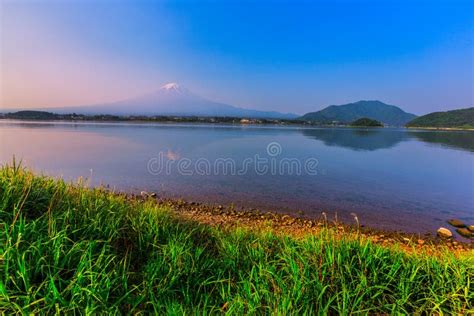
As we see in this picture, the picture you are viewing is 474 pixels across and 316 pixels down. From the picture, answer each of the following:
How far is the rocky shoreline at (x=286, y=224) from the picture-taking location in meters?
8.41

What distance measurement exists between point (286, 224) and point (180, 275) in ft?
22.3

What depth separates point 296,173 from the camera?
21.7 m

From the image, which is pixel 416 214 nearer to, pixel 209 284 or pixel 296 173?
pixel 296 173

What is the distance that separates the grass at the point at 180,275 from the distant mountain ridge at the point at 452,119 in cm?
21016

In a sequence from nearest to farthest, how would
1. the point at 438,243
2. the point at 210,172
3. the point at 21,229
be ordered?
1. the point at 21,229
2. the point at 438,243
3. the point at 210,172

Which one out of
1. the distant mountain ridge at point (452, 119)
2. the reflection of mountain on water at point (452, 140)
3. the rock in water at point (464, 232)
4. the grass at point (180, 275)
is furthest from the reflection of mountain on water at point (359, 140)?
the distant mountain ridge at point (452, 119)

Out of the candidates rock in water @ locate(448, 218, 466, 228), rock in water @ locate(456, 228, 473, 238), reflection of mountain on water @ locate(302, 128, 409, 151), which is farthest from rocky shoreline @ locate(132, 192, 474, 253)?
reflection of mountain on water @ locate(302, 128, 409, 151)

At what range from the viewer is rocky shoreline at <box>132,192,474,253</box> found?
841 centimetres

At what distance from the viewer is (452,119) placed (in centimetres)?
17288

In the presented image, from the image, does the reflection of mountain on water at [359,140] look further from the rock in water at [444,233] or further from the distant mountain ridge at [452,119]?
the distant mountain ridge at [452,119]

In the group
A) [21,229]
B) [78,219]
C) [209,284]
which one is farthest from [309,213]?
[21,229]

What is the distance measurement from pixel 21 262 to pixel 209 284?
2.55m

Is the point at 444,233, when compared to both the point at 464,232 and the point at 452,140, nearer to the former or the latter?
the point at 464,232

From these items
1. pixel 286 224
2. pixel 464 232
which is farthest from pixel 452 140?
pixel 286 224
